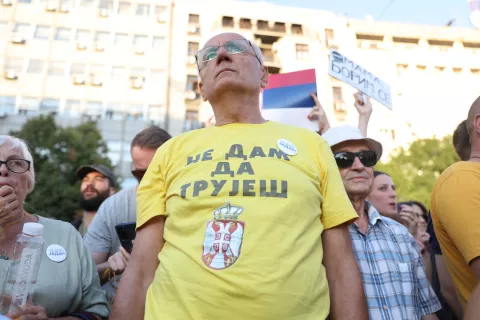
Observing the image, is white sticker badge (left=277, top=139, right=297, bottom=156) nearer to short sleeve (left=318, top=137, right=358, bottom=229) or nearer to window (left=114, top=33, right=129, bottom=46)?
short sleeve (left=318, top=137, right=358, bottom=229)

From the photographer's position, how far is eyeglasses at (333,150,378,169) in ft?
8.63

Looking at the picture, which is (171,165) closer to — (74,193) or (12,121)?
(74,193)

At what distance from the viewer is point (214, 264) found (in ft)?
4.98

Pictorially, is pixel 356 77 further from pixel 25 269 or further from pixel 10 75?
pixel 10 75

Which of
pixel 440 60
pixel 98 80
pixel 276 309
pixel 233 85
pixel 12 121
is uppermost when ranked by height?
pixel 440 60

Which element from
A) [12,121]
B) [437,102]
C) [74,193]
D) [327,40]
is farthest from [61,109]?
[437,102]

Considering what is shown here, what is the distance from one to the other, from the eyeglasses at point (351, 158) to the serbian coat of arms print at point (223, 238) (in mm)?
1200

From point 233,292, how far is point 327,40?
32.9 m

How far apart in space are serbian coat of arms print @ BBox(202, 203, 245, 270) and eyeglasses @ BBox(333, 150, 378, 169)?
120 centimetres

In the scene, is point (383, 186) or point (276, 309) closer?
point (276, 309)

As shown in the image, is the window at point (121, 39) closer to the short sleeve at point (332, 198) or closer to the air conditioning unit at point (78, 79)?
the air conditioning unit at point (78, 79)

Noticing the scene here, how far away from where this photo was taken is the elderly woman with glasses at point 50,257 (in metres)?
2.08

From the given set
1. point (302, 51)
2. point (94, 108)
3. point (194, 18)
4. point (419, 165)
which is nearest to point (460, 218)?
point (419, 165)

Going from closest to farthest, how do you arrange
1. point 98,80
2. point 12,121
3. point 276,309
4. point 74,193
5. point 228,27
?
point 276,309
point 74,193
point 12,121
point 98,80
point 228,27
